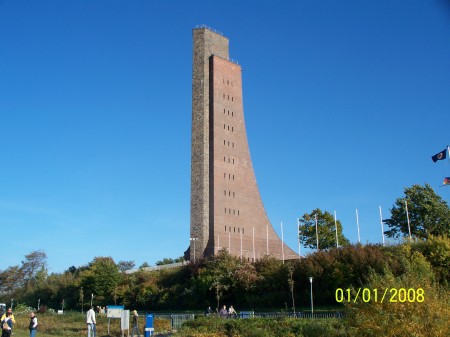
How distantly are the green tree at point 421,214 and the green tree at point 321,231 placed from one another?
837cm

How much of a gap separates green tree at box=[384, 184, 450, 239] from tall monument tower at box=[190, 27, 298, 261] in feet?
38.8

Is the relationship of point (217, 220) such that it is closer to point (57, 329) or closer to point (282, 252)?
point (282, 252)

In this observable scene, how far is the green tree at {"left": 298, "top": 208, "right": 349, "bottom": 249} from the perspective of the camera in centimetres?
5246

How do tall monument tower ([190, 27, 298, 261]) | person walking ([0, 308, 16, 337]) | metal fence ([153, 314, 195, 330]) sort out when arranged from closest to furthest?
person walking ([0, 308, 16, 337]), metal fence ([153, 314, 195, 330]), tall monument tower ([190, 27, 298, 261])

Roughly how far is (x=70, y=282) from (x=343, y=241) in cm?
2911

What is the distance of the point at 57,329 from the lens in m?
23.2

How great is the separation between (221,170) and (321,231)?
39.0 feet

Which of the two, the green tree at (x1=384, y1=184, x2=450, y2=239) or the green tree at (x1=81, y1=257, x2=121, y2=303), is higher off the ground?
the green tree at (x1=384, y1=184, x2=450, y2=239)

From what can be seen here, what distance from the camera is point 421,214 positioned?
4284 cm

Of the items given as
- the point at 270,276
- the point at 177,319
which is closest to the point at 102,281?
the point at 270,276

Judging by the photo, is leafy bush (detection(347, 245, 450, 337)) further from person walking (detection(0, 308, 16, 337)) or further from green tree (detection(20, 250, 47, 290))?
green tree (detection(20, 250, 47, 290))

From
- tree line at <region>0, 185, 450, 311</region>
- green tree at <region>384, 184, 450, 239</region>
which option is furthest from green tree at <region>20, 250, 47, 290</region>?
green tree at <region>384, 184, 450, 239</region>
